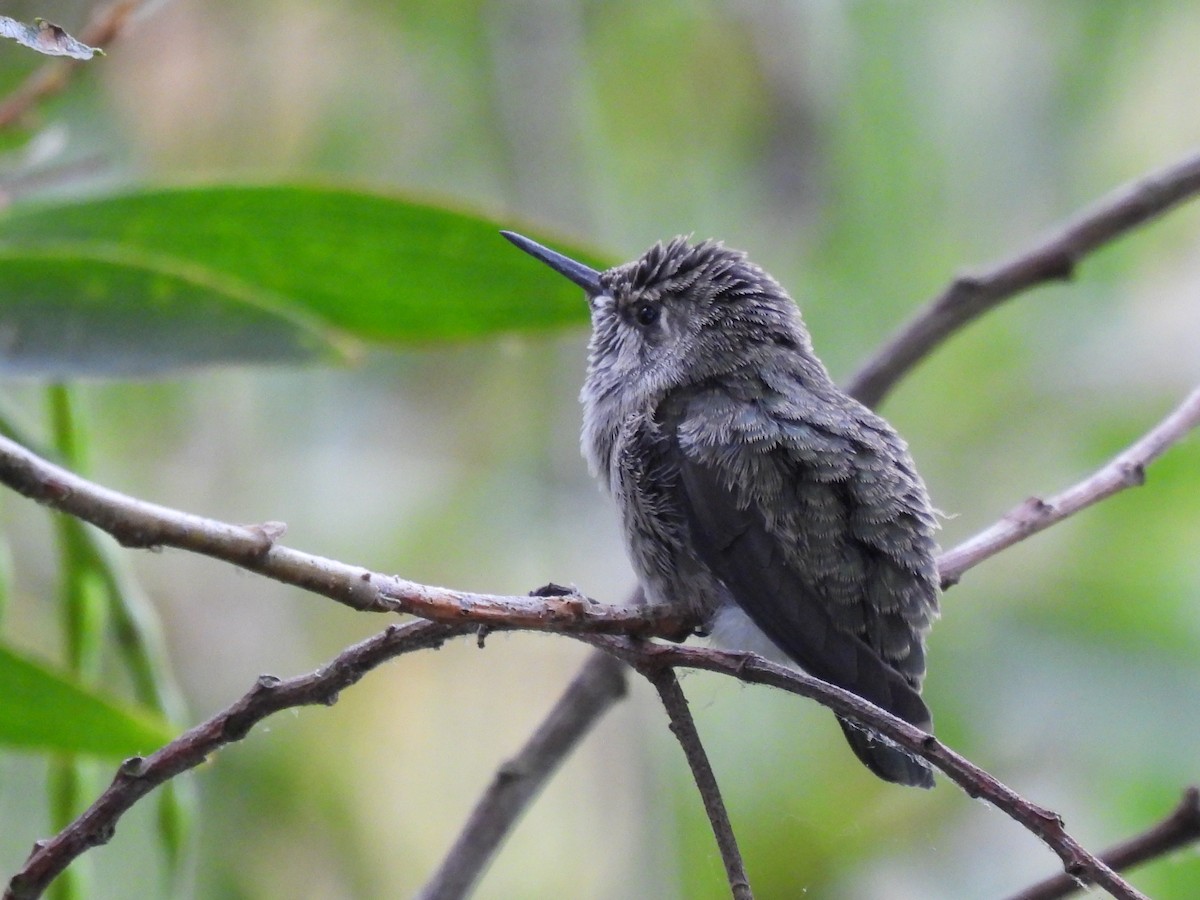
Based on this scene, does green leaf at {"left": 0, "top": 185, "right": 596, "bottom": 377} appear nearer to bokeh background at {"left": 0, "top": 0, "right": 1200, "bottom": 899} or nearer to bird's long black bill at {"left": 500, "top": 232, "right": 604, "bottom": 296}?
bird's long black bill at {"left": 500, "top": 232, "right": 604, "bottom": 296}

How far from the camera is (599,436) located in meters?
2.62

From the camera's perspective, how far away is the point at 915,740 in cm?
128

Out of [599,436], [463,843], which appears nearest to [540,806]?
[599,436]

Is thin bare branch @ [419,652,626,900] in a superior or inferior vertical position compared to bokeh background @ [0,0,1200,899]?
inferior

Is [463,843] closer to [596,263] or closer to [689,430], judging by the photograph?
[689,430]

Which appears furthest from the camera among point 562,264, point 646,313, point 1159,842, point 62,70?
point 646,313

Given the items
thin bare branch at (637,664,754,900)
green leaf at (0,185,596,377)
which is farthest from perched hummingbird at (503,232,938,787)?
thin bare branch at (637,664,754,900)

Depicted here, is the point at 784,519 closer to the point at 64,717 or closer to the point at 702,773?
the point at 702,773

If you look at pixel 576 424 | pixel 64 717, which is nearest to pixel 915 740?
pixel 64 717

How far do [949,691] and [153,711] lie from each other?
2.60 metres

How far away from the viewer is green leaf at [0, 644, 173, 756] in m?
1.83

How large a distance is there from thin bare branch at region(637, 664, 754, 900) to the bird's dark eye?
154 cm

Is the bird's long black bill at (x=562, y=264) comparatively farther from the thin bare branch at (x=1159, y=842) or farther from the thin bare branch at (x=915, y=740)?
the thin bare branch at (x=1159, y=842)

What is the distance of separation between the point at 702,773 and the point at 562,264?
5.34 ft
